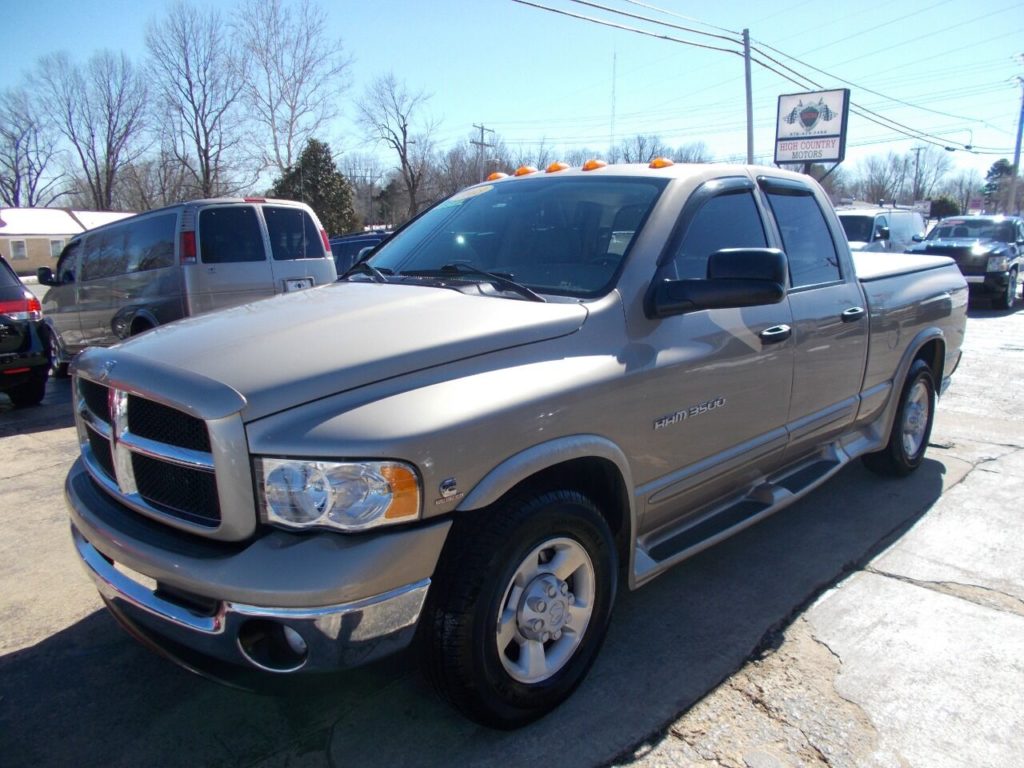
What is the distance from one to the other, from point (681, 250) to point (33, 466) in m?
5.25

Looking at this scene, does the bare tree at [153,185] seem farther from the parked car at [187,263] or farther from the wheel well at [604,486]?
the wheel well at [604,486]

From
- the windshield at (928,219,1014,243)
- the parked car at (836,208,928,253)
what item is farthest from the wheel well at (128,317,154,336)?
the windshield at (928,219,1014,243)

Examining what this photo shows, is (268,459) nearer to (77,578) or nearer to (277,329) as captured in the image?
(277,329)

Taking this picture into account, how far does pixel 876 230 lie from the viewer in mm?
14203

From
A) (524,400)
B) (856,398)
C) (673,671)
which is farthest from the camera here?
(856,398)

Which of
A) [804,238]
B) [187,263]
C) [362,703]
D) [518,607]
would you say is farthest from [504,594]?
[187,263]

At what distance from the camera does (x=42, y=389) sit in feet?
25.6

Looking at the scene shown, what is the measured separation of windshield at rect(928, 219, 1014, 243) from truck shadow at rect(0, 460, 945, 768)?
1627 centimetres

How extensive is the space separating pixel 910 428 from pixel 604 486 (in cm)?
318

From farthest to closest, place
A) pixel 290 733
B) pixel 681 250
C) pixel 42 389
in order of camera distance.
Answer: pixel 42 389 < pixel 681 250 < pixel 290 733

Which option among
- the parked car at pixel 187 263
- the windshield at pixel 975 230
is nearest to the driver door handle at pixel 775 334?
the parked car at pixel 187 263

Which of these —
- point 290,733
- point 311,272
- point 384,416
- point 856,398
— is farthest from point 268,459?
point 311,272

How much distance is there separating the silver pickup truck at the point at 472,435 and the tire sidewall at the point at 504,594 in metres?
→ 0.01

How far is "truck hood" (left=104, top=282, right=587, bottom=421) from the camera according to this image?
6.81ft
